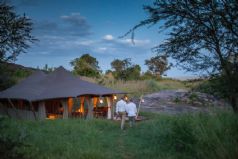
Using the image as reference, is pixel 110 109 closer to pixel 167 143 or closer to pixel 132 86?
pixel 132 86

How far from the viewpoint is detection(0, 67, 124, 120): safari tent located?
24.1 m

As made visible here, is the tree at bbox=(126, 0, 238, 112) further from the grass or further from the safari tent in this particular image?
the safari tent

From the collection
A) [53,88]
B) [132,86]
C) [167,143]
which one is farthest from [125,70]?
[167,143]

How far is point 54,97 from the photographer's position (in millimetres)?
23781

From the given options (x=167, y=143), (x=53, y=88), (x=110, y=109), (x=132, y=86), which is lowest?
(x=167, y=143)

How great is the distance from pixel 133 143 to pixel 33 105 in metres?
14.4

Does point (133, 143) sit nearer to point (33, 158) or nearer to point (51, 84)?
point (33, 158)

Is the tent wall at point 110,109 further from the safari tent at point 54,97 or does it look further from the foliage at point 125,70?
the foliage at point 125,70

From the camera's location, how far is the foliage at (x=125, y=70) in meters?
54.2

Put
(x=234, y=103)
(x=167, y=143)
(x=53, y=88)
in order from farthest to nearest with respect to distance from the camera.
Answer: (x=53, y=88) < (x=167, y=143) < (x=234, y=103)

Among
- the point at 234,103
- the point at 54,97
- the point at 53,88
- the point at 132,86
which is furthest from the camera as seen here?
the point at 132,86

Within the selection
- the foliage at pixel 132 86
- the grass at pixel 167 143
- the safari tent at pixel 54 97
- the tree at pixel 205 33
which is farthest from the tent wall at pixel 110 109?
the tree at pixel 205 33

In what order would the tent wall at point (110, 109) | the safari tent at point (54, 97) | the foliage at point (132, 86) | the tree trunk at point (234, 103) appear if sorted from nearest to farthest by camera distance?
the tree trunk at point (234, 103)
the safari tent at point (54, 97)
the tent wall at point (110, 109)
the foliage at point (132, 86)

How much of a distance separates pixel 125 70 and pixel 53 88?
3340cm
